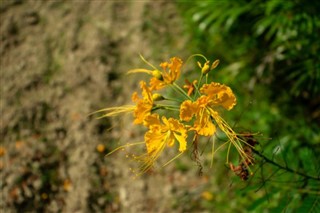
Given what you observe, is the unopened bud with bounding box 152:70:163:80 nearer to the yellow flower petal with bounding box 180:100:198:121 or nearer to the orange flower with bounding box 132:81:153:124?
the orange flower with bounding box 132:81:153:124

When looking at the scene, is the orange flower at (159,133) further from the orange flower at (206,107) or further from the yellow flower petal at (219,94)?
the yellow flower petal at (219,94)

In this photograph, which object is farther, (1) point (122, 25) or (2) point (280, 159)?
(1) point (122, 25)

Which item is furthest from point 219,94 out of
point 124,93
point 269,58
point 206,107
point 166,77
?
point 124,93

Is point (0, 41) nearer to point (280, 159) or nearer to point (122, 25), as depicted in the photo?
point (122, 25)

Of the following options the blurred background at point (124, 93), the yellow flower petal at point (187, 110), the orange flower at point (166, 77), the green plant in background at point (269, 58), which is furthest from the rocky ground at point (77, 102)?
the yellow flower petal at point (187, 110)

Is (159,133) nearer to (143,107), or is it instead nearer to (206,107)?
(143,107)

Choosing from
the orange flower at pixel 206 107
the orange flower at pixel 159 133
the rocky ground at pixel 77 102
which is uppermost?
the orange flower at pixel 206 107

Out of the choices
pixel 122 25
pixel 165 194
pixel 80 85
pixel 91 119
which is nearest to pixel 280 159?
pixel 165 194
